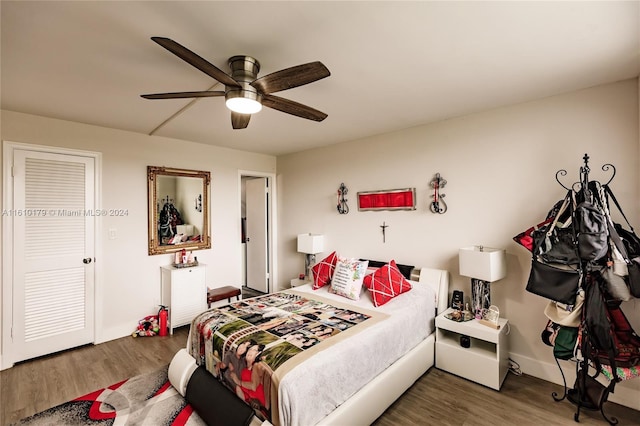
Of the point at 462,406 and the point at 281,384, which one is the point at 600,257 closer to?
the point at 462,406

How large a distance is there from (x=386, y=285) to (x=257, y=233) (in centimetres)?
306

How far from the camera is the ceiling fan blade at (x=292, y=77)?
1.58 metres

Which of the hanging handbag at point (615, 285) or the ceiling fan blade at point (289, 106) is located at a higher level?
the ceiling fan blade at point (289, 106)

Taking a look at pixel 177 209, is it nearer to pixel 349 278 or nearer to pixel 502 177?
pixel 349 278

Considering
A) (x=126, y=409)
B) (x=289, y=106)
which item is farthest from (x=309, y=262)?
(x=289, y=106)

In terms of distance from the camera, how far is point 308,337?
209 centimetres

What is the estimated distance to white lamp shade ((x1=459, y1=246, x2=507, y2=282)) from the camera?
258 centimetres

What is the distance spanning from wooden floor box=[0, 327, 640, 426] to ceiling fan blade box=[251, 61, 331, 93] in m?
2.37

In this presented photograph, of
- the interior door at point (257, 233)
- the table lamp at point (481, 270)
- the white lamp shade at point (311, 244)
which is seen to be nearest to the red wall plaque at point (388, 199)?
the white lamp shade at point (311, 244)

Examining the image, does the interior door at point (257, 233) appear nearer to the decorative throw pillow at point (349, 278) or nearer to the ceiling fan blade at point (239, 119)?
the decorative throw pillow at point (349, 278)

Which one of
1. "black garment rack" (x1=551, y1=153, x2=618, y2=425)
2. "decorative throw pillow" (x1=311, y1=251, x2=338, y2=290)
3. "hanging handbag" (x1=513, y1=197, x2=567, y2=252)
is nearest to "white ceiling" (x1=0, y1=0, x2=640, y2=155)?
"black garment rack" (x1=551, y1=153, x2=618, y2=425)

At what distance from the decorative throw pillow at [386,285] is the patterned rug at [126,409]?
175cm

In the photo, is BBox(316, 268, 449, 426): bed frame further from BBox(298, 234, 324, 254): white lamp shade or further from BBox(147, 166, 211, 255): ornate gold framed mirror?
BBox(147, 166, 211, 255): ornate gold framed mirror

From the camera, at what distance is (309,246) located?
4305mm
